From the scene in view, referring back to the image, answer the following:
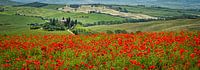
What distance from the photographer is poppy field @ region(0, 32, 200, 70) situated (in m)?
10.2

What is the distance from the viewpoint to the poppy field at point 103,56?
1020 cm

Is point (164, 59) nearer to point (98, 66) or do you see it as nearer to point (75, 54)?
point (98, 66)

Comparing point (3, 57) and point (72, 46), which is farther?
point (72, 46)

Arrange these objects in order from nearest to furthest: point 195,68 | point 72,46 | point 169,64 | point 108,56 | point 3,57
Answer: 1. point 195,68
2. point 169,64
3. point 108,56
4. point 3,57
5. point 72,46

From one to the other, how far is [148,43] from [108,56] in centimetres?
302

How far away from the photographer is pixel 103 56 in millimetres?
11562

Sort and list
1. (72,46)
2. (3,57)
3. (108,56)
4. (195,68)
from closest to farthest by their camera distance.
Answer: (195,68) < (108,56) < (3,57) < (72,46)

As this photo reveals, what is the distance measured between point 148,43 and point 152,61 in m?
3.29

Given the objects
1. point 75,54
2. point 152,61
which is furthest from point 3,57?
point 152,61

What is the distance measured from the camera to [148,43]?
13719mm

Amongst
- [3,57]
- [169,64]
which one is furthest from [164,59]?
[3,57]

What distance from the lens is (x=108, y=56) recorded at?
11.5 metres

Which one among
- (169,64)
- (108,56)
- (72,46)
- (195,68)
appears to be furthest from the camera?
(72,46)

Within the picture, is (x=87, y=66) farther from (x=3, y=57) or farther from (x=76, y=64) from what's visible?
(x=3, y=57)
